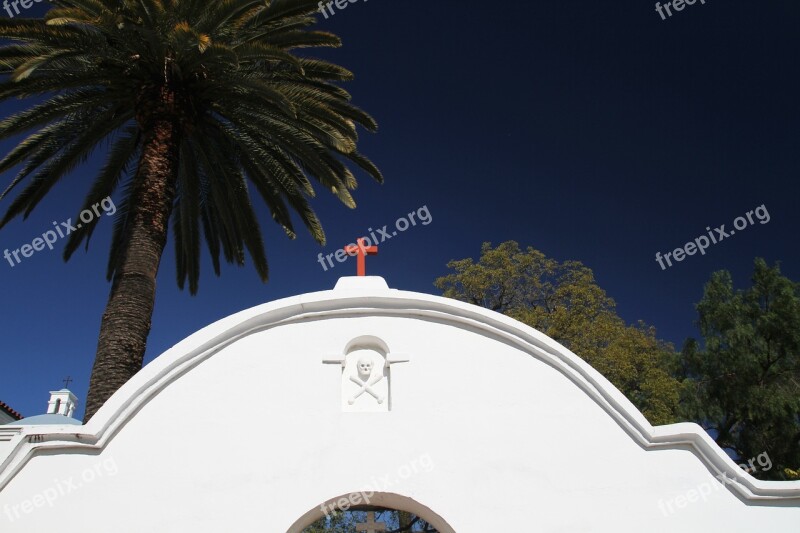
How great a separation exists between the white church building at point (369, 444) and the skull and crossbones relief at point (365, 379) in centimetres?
1

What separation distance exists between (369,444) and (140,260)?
5.10m

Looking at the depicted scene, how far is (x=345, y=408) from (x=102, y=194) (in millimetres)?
7480

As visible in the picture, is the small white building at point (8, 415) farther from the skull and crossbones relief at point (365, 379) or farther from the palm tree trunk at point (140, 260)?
the skull and crossbones relief at point (365, 379)

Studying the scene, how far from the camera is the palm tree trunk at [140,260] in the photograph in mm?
7555

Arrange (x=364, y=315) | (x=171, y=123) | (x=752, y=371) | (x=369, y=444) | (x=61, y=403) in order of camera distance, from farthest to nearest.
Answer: (x=61, y=403) → (x=752, y=371) → (x=171, y=123) → (x=364, y=315) → (x=369, y=444)

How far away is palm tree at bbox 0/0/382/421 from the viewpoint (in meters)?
7.99

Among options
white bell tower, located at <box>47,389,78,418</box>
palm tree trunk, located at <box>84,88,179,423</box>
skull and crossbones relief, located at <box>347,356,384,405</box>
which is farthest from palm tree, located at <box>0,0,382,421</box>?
white bell tower, located at <box>47,389,78,418</box>

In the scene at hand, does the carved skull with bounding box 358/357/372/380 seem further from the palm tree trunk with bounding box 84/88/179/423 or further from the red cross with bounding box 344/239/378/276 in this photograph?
the palm tree trunk with bounding box 84/88/179/423

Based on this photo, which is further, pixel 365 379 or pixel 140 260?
pixel 140 260

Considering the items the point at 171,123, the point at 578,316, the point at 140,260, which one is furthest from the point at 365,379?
the point at 578,316

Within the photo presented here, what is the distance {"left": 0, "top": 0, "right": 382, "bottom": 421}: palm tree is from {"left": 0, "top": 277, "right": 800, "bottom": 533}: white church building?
3.15m

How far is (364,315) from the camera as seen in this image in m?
5.30

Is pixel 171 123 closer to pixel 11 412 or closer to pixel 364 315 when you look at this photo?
pixel 364 315

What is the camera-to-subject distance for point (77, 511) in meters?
4.38
